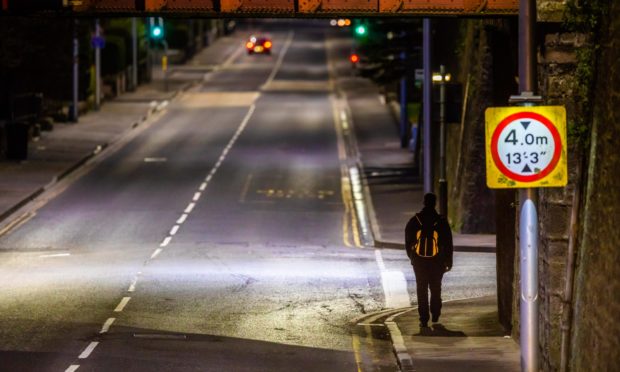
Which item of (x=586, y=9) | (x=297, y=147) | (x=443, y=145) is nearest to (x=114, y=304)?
(x=586, y=9)

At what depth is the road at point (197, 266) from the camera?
21047 millimetres

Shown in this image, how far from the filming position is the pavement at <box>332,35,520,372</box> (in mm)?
19859

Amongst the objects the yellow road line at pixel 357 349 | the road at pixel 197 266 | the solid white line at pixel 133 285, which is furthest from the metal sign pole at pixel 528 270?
the solid white line at pixel 133 285

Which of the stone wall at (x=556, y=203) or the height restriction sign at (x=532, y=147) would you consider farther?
the stone wall at (x=556, y=203)

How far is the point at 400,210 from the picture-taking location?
41.8m

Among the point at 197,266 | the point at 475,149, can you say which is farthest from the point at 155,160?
the point at 197,266

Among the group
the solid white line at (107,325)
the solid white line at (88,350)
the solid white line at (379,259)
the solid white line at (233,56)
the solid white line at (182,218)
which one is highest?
the solid white line at (233,56)

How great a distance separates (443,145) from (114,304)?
12.9m

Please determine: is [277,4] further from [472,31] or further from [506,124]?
[472,31]

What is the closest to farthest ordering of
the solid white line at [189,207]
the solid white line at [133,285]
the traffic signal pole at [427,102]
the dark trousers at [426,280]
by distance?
the dark trousers at [426,280] < the solid white line at [133,285] < the traffic signal pole at [427,102] < the solid white line at [189,207]

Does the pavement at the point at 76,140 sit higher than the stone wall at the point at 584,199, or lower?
lower

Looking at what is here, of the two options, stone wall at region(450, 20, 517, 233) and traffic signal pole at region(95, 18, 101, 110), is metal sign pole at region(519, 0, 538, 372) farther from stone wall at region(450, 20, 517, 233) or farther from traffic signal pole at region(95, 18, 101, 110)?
traffic signal pole at region(95, 18, 101, 110)

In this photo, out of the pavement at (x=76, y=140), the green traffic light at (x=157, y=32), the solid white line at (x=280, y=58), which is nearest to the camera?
the pavement at (x=76, y=140)

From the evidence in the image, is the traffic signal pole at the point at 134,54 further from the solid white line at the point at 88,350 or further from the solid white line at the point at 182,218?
the solid white line at the point at 88,350
